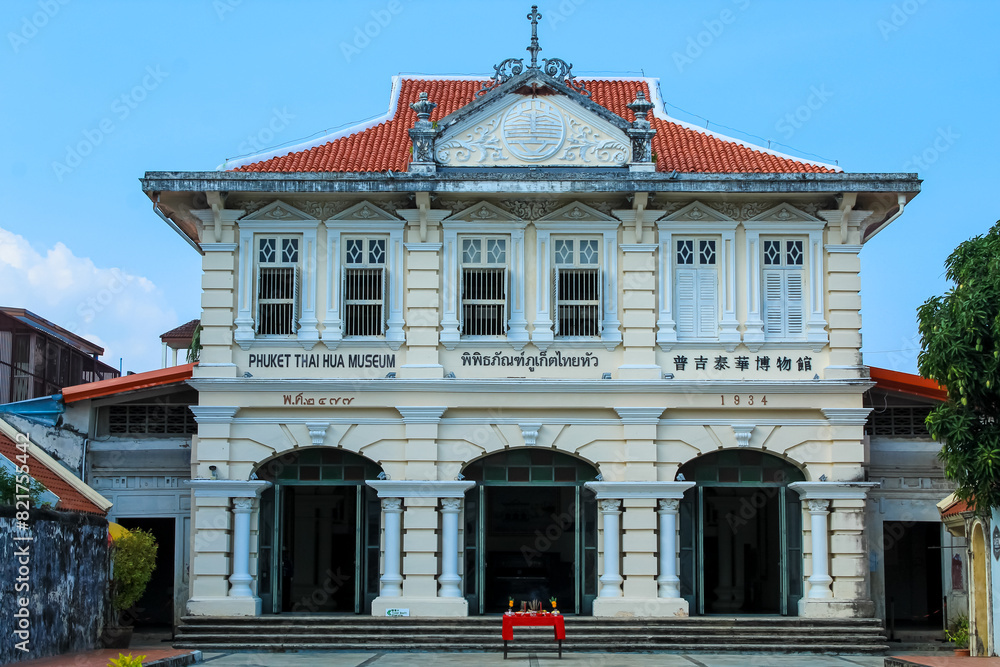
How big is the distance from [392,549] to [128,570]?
13.9 feet

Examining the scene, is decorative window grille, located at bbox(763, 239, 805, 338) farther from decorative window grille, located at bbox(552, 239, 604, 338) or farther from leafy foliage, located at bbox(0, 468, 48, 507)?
leafy foliage, located at bbox(0, 468, 48, 507)

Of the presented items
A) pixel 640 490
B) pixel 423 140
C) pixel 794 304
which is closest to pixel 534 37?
pixel 423 140

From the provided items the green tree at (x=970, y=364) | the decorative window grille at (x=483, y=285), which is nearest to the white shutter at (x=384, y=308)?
the decorative window grille at (x=483, y=285)

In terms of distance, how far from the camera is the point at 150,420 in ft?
74.3

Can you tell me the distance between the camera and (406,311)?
838 inches

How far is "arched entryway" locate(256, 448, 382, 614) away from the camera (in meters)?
21.4

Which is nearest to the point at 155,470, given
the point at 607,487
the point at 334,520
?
the point at 334,520

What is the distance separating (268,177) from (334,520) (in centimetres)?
630

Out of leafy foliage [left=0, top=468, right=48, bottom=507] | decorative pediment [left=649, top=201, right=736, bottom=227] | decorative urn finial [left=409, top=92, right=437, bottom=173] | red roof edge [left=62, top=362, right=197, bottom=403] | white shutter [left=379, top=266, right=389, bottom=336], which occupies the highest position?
decorative urn finial [left=409, top=92, right=437, bottom=173]

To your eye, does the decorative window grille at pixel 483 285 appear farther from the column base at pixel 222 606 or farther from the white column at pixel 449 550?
the column base at pixel 222 606

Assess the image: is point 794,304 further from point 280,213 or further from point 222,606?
point 222,606

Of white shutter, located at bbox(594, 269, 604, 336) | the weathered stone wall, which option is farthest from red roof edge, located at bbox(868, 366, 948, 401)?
the weathered stone wall

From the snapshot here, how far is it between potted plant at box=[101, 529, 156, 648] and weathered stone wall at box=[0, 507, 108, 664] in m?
0.21

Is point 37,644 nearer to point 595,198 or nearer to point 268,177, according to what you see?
point 268,177
